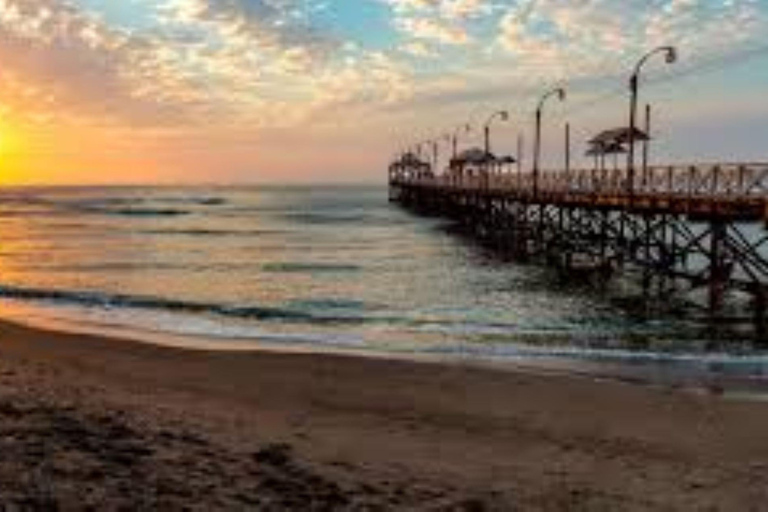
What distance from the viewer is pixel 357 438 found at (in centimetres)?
1212

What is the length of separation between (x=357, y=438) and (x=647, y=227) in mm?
27784

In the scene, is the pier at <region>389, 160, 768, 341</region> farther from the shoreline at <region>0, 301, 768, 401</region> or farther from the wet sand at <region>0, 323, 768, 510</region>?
the wet sand at <region>0, 323, 768, 510</region>

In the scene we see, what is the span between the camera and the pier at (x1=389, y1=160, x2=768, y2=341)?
96.5ft

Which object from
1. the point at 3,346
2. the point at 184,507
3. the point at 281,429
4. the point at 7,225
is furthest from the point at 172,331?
the point at 7,225

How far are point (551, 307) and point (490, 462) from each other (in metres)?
19.2

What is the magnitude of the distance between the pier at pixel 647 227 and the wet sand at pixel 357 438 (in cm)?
1118

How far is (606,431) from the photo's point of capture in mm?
13445

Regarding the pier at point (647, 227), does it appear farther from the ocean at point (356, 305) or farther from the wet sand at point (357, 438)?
the wet sand at point (357, 438)

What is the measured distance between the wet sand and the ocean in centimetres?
359

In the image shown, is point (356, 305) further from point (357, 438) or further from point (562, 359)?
point (357, 438)

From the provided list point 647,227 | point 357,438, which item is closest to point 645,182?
point 647,227

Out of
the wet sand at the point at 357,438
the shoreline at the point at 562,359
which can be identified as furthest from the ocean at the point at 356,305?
the wet sand at the point at 357,438

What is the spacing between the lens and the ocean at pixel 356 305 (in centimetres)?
2178

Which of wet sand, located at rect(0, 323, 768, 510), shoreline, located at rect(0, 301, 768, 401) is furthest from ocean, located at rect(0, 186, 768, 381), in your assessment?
wet sand, located at rect(0, 323, 768, 510)
